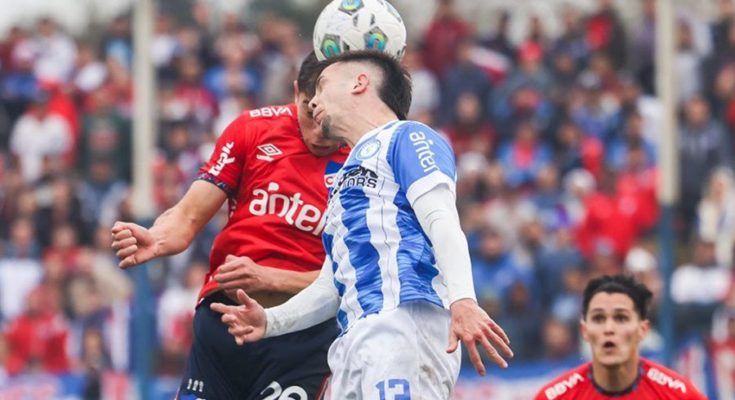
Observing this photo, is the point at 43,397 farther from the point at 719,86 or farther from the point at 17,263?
the point at 719,86

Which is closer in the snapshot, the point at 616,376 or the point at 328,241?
the point at 328,241

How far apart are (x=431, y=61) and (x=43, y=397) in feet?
19.0

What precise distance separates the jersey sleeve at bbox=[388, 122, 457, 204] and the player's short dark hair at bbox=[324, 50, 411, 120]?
0.89 ft

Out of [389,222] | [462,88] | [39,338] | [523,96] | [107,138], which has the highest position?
[462,88]

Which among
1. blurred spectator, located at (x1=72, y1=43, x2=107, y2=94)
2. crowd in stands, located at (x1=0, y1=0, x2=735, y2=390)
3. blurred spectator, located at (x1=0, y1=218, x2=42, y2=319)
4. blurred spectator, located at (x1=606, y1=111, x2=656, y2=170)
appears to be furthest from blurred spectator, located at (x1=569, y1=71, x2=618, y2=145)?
blurred spectator, located at (x1=0, y1=218, x2=42, y2=319)

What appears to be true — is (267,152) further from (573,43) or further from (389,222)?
(573,43)

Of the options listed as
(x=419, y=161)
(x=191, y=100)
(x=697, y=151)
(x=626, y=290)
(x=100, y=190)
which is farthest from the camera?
(x=191, y=100)

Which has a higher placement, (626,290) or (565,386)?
(626,290)

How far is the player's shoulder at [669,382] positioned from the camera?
29.0 feet

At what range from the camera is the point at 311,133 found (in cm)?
738

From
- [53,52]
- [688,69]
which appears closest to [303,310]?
[688,69]

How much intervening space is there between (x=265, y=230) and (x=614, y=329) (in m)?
2.62

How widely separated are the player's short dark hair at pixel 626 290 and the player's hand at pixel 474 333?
3540mm

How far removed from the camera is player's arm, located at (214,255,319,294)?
6832mm
